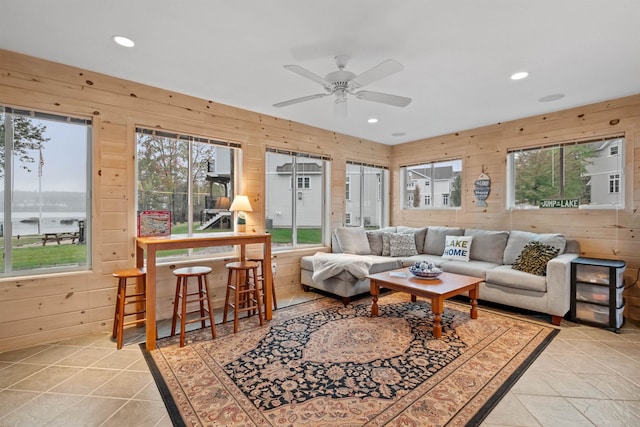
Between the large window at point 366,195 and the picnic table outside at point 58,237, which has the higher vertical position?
the large window at point 366,195

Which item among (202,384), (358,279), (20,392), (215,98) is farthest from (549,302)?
(20,392)

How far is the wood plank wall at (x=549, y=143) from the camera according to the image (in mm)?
3506

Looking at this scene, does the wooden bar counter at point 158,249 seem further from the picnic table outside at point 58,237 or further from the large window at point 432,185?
the large window at point 432,185

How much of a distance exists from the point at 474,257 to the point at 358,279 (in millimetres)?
1828

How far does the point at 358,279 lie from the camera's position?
12.9 feet

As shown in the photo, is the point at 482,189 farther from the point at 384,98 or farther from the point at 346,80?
the point at 346,80

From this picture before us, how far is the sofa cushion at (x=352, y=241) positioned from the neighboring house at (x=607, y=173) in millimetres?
2980

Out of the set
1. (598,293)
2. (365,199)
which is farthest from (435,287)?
(365,199)

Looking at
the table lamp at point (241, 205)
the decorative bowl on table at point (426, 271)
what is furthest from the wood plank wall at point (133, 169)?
the decorative bowl on table at point (426, 271)

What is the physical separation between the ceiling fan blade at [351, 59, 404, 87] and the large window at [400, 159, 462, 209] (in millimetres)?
3329

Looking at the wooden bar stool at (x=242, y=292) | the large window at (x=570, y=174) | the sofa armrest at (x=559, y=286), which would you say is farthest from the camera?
the large window at (x=570, y=174)

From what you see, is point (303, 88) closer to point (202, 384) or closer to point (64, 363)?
point (202, 384)

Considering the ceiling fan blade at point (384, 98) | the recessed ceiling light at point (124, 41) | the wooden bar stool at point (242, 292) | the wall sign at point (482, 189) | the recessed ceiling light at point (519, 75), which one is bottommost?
the wooden bar stool at point (242, 292)

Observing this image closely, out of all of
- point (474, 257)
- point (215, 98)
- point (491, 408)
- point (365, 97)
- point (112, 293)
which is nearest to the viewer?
point (491, 408)
